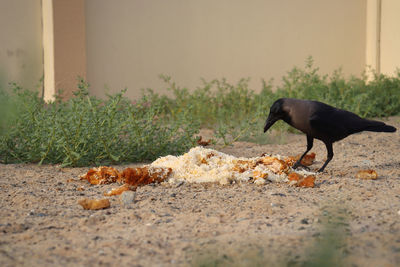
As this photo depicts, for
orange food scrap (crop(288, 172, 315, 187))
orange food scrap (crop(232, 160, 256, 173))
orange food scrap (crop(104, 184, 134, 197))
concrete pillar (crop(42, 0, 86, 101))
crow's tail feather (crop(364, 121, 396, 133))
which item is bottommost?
orange food scrap (crop(104, 184, 134, 197))

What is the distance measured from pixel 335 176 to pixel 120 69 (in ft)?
15.9

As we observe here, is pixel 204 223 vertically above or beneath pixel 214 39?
beneath

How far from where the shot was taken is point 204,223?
89.4 inches

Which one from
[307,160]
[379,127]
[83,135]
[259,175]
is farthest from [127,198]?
[379,127]

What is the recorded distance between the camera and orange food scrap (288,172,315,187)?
9.88 feet

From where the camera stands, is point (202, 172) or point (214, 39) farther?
point (214, 39)

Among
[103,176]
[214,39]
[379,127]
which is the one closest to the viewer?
[103,176]

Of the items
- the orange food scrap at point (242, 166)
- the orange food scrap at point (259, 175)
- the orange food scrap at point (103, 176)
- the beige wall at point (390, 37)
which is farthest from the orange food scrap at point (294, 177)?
the beige wall at point (390, 37)

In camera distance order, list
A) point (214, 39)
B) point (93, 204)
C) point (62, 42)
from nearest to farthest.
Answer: point (93, 204), point (62, 42), point (214, 39)

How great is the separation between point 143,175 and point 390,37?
619 cm

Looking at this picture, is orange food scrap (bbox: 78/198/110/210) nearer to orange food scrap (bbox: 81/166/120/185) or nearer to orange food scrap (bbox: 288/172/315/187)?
orange food scrap (bbox: 81/166/120/185)

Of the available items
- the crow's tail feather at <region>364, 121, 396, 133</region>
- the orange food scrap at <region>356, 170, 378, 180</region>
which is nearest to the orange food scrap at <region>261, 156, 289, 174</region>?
the orange food scrap at <region>356, 170, 378, 180</region>

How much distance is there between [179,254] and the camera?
1843 millimetres

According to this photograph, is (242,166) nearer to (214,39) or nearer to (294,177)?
(294,177)
